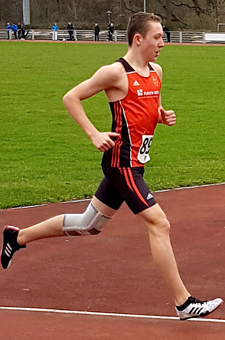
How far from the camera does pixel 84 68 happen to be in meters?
33.3

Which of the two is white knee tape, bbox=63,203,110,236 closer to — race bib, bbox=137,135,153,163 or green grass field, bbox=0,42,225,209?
race bib, bbox=137,135,153,163

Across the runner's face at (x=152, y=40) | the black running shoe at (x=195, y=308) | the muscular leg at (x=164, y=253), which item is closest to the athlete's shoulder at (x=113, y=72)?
the runner's face at (x=152, y=40)

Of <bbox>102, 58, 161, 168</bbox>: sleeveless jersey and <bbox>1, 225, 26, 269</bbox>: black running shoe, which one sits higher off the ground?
<bbox>102, 58, 161, 168</bbox>: sleeveless jersey

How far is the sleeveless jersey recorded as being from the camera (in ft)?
18.0

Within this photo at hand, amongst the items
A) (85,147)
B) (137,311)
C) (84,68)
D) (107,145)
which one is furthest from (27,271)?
(84,68)

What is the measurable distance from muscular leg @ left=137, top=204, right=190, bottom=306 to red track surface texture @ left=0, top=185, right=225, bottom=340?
0.87 ft

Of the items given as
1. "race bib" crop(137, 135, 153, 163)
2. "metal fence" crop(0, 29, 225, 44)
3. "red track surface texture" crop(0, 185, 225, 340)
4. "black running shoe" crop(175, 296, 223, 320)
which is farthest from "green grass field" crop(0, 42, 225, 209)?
"metal fence" crop(0, 29, 225, 44)

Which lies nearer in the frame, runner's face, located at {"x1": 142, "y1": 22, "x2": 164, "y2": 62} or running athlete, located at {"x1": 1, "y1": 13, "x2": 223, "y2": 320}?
running athlete, located at {"x1": 1, "y1": 13, "x2": 223, "y2": 320}

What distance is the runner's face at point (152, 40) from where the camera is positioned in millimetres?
5523

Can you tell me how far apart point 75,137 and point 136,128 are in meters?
11.0

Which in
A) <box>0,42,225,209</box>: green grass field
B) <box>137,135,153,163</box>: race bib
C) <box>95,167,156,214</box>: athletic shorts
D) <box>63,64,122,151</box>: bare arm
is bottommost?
<box>0,42,225,209</box>: green grass field

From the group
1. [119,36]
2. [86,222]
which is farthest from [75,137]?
[119,36]

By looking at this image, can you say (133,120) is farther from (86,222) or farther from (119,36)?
(119,36)

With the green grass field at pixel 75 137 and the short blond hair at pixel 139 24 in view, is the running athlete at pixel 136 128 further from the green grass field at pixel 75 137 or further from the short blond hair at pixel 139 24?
the green grass field at pixel 75 137
